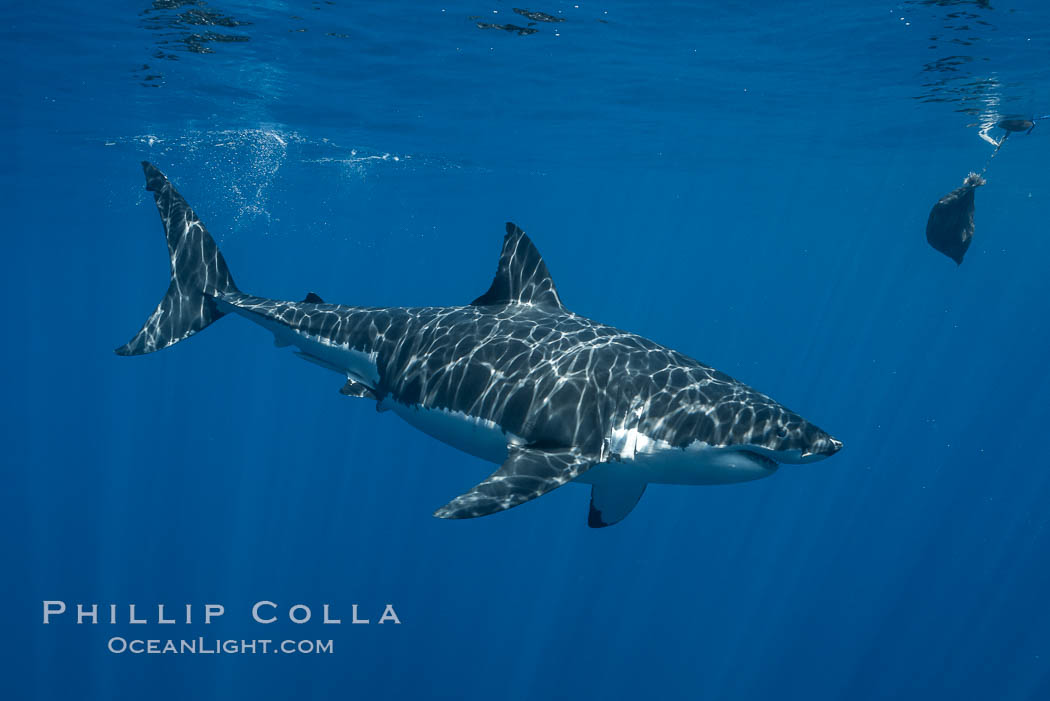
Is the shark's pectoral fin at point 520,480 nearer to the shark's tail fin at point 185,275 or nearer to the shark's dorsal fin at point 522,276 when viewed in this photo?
the shark's dorsal fin at point 522,276

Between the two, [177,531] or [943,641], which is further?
[177,531]

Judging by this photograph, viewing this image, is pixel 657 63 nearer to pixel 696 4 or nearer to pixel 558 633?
pixel 696 4

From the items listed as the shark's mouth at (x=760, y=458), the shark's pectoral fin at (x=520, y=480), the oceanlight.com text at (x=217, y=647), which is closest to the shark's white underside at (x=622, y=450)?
the shark's mouth at (x=760, y=458)

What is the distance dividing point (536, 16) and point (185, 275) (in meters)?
10.3

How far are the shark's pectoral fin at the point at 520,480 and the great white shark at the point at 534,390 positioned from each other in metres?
0.02

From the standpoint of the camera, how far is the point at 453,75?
20.5 metres

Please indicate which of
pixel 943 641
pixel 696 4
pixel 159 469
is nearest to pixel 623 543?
pixel 943 641

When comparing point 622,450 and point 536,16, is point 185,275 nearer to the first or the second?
point 622,450

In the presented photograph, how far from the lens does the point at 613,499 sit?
7.40m

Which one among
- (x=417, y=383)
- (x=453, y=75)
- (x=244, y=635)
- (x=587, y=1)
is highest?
(x=587, y=1)

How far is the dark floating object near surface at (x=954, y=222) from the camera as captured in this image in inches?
614

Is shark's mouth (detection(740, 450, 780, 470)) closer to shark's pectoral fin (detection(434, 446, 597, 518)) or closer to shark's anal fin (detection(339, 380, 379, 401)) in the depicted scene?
shark's pectoral fin (detection(434, 446, 597, 518))

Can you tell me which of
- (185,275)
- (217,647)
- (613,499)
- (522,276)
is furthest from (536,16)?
(217,647)

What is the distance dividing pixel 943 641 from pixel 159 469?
54610 millimetres
